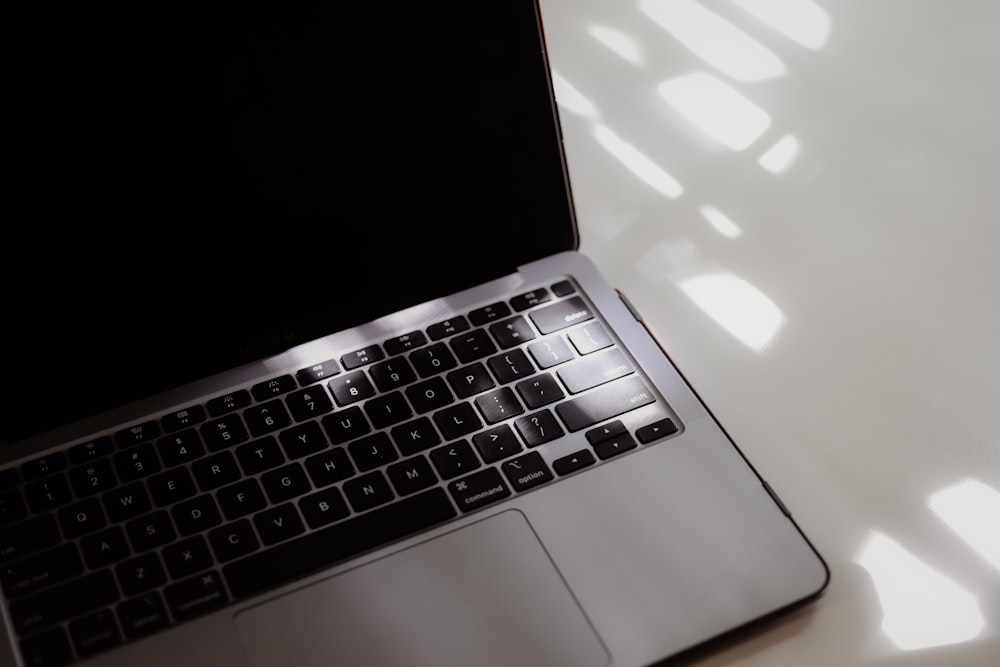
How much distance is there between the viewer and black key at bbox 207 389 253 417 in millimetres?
700

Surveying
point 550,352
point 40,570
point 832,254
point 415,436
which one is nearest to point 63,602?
point 40,570

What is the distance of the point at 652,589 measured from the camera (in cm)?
62

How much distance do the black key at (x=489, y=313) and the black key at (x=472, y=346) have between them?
0.01m

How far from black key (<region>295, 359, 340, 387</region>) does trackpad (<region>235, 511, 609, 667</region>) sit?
5.6 inches

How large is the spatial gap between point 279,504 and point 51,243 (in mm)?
212

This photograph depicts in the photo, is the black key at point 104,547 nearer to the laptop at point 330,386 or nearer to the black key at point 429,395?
Answer: the laptop at point 330,386

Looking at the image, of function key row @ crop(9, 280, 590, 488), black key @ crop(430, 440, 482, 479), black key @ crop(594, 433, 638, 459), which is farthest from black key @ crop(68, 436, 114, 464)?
black key @ crop(594, 433, 638, 459)

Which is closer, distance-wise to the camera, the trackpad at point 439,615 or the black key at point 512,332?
the trackpad at point 439,615

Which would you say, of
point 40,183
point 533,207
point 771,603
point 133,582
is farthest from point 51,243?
point 771,603

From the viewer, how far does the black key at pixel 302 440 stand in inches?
26.8

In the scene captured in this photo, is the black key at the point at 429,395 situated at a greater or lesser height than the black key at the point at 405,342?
lesser

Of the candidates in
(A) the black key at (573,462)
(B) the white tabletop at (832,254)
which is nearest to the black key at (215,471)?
(A) the black key at (573,462)

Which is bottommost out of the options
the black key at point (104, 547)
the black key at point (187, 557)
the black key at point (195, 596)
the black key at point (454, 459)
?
the black key at point (195, 596)

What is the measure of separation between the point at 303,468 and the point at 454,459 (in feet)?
0.32
